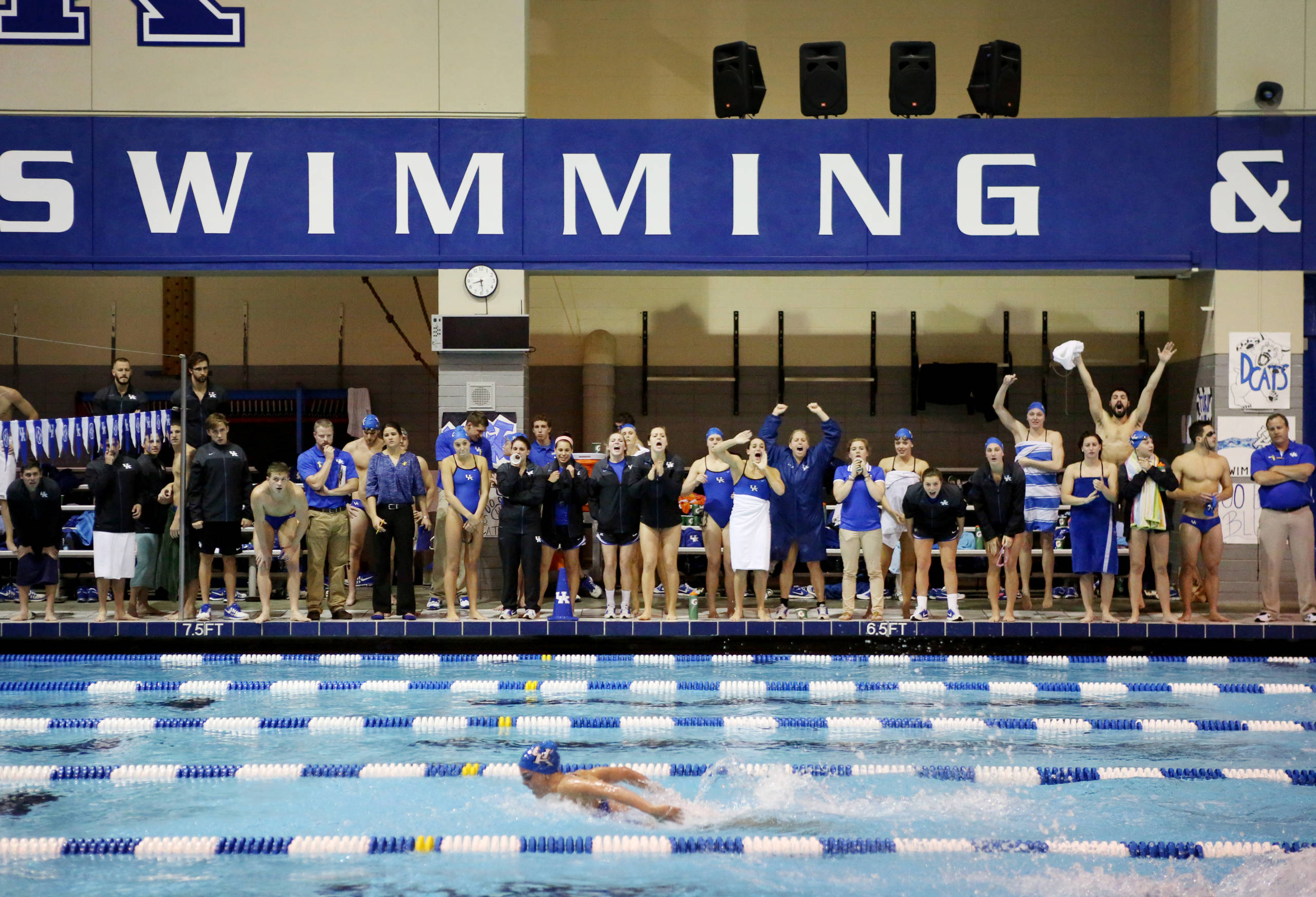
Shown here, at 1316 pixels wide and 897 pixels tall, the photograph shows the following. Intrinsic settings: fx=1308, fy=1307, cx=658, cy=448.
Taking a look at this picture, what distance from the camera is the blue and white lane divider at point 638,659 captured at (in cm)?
939

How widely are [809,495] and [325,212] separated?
4.87 meters

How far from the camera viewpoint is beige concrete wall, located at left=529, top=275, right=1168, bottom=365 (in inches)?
562

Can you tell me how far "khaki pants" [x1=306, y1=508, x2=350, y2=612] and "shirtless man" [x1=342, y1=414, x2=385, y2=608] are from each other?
0.18 m

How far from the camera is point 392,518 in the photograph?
1007 centimetres

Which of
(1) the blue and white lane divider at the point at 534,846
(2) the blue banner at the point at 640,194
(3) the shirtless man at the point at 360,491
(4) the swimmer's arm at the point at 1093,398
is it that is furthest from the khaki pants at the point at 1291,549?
(3) the shirtless man at the point at 360,491

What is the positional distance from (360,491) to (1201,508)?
21.6ft

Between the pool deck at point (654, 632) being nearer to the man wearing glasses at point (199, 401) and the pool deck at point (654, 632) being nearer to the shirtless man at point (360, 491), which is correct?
the shirtless man at point (360, 491)

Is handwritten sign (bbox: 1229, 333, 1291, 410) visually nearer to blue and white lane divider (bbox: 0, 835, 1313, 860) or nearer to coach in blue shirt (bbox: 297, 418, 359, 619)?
blue and white lane divider (bbox: 0, 835, 1313, 860)

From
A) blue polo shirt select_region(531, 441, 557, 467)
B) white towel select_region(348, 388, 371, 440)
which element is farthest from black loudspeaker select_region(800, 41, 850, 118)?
white towel select_region(348, 388, 371, 440)

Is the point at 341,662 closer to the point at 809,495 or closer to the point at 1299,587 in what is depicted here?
the point at 809,495

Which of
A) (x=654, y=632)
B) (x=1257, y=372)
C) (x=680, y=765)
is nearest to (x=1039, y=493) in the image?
(x=1257, y=372)

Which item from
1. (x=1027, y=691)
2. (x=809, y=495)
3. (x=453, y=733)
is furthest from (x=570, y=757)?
(x=809, y=495)

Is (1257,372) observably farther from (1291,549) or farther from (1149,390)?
(1291,549)

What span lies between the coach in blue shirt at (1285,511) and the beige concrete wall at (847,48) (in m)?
5.56
